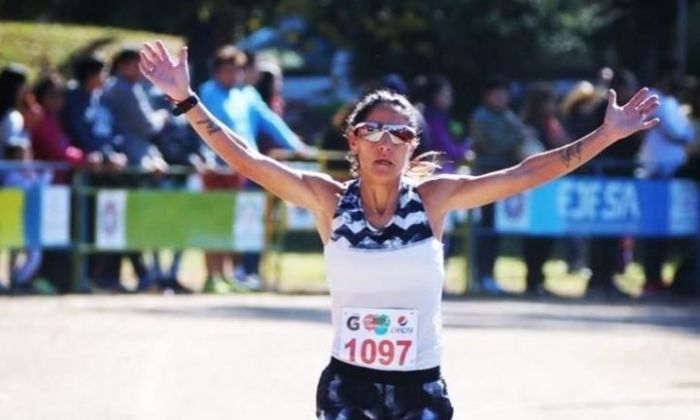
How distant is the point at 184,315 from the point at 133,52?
3.08 m

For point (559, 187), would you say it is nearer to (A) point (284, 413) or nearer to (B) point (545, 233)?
(B) point (545, 233)

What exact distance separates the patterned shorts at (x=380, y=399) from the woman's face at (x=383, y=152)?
2.31 ft

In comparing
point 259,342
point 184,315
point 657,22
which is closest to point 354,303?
point 259,342

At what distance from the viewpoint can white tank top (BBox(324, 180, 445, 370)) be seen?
6.58 meters

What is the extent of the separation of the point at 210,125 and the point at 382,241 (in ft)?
2.71

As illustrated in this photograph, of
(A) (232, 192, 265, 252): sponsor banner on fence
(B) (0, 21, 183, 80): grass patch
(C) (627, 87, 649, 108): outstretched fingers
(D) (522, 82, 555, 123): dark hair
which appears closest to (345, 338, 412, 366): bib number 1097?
(C) (627, 87, 649, 108): outstretched fingers

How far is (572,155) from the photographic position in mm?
6980

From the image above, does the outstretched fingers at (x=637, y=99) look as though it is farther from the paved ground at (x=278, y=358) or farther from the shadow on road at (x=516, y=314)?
the shadow on road at (x=516, y=314)

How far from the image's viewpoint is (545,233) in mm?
18344

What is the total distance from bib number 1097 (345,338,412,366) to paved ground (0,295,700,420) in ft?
12.6

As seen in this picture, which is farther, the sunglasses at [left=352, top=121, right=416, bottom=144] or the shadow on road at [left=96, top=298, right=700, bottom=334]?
the shadow on road at [left=96, top=298, right=700, bottom=334]

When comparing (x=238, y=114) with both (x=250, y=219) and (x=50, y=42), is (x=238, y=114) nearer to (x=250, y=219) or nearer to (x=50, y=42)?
(x=250, y=219)

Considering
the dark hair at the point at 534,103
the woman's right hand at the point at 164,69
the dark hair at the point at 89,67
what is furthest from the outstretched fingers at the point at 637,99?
the dark hair at the point at 534,103

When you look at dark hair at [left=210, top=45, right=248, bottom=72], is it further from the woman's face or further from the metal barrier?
the woman's face
